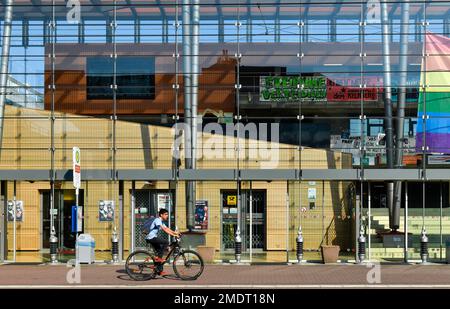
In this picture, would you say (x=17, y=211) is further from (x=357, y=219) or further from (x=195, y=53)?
(x=357, y=219)

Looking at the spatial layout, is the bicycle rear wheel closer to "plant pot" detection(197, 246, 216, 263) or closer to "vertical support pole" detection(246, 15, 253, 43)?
"plant pot" detection(197, 246, 216, 263)

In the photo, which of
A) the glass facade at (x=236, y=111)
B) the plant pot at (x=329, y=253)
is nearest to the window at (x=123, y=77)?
the glass facade at (x=236, y=111)

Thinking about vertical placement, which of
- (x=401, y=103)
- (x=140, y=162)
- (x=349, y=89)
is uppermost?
(x=349, y=89)

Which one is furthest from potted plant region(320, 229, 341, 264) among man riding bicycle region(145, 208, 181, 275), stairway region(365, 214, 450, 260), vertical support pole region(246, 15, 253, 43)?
vertical support pole region(246, 15, 253, 43)

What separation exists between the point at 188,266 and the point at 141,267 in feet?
3.69

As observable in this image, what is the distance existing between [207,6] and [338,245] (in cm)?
865

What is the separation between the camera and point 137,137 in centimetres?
2370

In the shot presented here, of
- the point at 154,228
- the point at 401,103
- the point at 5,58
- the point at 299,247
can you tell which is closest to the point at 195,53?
the point at 5,58

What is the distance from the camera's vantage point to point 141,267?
1742 cm

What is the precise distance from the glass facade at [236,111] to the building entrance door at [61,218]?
6cm

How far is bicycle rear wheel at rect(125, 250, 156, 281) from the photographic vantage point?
1738 centimetres

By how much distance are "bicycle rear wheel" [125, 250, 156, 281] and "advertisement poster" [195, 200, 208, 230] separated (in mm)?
6303

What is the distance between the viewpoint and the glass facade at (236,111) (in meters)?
23.2

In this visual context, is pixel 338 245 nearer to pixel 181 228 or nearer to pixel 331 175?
pixel 331 175
